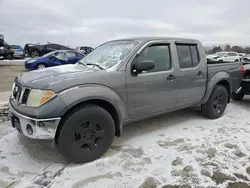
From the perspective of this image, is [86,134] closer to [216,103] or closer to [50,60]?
[216,103]

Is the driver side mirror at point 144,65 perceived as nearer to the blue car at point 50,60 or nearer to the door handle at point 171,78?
the door handle at point 171,78

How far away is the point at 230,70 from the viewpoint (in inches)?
212

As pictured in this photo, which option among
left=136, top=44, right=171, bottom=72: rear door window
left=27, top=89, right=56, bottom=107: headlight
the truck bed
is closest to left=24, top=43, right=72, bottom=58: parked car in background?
the truck bed

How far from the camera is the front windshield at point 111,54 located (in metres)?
3.68

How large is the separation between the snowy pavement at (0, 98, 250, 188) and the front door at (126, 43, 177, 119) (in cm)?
55

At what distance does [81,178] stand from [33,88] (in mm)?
1228

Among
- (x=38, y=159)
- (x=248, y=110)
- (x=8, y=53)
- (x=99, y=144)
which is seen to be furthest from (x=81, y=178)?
(x=8, y=53)

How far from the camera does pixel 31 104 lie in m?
2.94

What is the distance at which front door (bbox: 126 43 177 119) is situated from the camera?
11.9ft

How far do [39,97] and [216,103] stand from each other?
3.71 metres

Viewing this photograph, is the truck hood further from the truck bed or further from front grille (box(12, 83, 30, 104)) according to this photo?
the truck bed

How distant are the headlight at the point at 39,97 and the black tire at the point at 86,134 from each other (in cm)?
34

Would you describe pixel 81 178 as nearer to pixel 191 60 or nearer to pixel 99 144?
pixel 99 144

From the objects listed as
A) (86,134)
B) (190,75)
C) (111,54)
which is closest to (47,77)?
(86,134)
